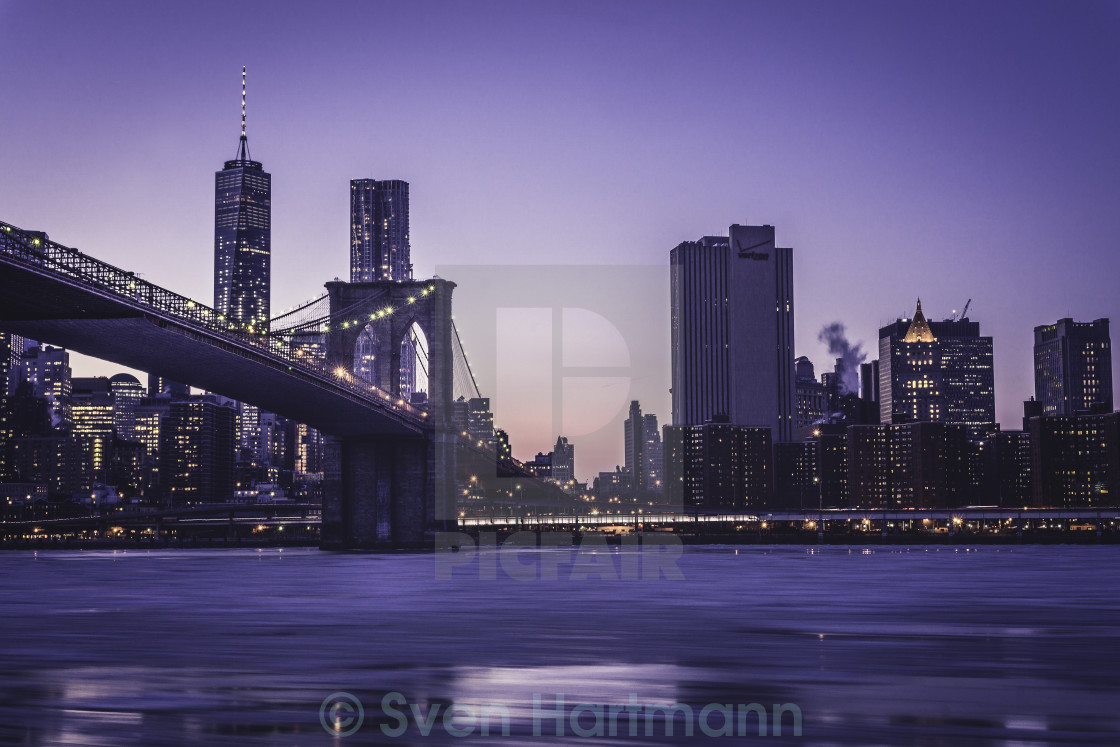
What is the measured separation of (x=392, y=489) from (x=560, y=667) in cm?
6738

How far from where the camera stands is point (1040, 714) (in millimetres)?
13969

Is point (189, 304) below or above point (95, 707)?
above

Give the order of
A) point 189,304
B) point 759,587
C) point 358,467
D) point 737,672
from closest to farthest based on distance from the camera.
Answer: point 737,672, point 759,587, point 189,304, point 358,467

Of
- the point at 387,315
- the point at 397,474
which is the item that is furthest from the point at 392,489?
the point at 387,315

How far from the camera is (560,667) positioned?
62.2 feet

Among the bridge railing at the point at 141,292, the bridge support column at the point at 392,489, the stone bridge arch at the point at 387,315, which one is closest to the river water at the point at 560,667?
the bridge railing at the point at 141,292

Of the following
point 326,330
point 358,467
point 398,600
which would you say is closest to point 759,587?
point 398,600

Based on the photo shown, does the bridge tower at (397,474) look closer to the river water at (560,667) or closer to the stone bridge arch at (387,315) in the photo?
the stone bridge arch at (387,315)

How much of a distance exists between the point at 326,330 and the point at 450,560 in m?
25.0

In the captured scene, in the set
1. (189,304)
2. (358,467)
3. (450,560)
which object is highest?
(189,304)

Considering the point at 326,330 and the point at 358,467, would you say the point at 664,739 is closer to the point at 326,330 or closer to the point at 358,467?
the point at 358,467

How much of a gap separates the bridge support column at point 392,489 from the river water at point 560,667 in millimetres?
42841

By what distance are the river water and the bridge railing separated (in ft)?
41.0

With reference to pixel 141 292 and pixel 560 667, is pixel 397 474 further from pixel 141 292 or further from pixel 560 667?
pixel 560 667
